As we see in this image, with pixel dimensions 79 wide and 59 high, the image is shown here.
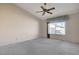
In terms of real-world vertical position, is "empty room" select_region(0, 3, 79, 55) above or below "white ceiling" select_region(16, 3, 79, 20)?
below

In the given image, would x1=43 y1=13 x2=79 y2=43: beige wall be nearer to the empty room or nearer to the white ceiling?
the empty room

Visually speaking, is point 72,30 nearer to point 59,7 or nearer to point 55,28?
point 55,28

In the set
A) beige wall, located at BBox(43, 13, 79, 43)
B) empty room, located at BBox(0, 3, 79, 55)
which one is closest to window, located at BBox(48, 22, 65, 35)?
empty room, located at BBox(0, 3, 79, 55)

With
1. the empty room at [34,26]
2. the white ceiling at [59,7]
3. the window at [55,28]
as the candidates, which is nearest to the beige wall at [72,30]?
the empty room at [34,26]

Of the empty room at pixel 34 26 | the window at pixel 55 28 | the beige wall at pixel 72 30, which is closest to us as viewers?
the window at pixel 55 28

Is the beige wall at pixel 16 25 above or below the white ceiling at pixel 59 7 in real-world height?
below

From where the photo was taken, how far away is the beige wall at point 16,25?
5.24m

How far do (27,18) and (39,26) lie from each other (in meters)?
0.88

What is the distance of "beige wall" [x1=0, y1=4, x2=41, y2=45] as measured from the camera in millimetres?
5242

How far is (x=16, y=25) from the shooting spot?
19.3 feet

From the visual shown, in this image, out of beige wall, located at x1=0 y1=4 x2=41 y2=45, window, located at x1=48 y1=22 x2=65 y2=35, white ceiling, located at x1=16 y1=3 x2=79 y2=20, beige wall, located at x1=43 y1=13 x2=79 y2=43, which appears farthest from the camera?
beige wall, located at x1=43 y1=13 x2=79 y2=43

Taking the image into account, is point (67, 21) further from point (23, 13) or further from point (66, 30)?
point (23, 13)

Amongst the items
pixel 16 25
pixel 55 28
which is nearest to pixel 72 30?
pixel 55 28

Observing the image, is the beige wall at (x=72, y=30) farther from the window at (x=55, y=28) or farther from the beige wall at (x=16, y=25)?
the beige wall at (x=16, y=25)
